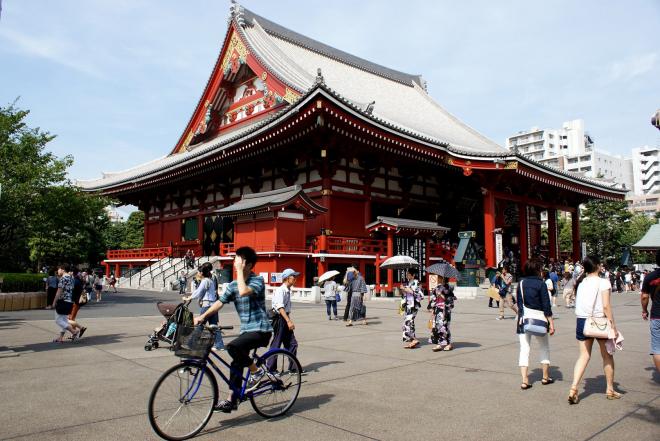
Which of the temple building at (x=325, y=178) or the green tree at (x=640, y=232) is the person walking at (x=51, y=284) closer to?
the temple building at (x=325, y=178)

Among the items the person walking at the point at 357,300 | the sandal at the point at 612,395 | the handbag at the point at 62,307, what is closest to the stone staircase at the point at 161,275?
the person walking at the point at 357,300

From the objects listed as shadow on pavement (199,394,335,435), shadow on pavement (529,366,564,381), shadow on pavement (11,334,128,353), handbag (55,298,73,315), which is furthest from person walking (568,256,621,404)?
handbag (55,298,73,315)

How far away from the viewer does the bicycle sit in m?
4.56

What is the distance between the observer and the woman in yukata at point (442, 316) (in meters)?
9.47

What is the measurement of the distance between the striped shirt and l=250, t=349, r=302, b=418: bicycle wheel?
0.36m

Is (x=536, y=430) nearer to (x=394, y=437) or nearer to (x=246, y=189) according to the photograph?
(x=394, y=437)

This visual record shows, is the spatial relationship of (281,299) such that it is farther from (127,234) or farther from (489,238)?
(127,234)

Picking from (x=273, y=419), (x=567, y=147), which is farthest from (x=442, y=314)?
(x=567, y=147)

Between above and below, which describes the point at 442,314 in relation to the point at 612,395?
above

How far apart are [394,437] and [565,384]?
327cm

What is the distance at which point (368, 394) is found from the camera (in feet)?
20.4

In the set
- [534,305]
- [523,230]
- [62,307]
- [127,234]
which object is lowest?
[62,307]

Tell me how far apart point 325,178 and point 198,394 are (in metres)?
19.7

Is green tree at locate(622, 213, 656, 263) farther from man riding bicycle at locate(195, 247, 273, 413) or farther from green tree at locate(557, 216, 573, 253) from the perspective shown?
man riding bicycle at locate(195, 247, 273, 413)
